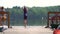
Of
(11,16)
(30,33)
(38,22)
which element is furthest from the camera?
(11,16)

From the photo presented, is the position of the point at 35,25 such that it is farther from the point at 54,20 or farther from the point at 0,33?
the point at 0,33

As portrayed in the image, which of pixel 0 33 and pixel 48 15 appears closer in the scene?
pixel 0 33

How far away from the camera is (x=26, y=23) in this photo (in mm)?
7875

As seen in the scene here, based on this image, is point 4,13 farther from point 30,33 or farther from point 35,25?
point 30,33

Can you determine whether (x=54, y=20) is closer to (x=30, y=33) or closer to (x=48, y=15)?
(x=48, y=15)

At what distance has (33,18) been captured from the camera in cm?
780

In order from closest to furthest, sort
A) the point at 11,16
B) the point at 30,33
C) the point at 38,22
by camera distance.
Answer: the point at 30,33
the point at 38,22
the point at 11,16

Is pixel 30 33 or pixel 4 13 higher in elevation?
pixel 4 13

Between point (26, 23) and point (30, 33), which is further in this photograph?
point (26, 23)

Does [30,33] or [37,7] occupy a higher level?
[37,7]

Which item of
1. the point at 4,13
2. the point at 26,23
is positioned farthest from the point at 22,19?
the point at 4,13

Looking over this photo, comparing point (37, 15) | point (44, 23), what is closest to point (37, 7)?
point (37, 15)

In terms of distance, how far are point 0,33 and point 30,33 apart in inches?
34.2

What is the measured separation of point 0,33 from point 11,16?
7.21 feet
